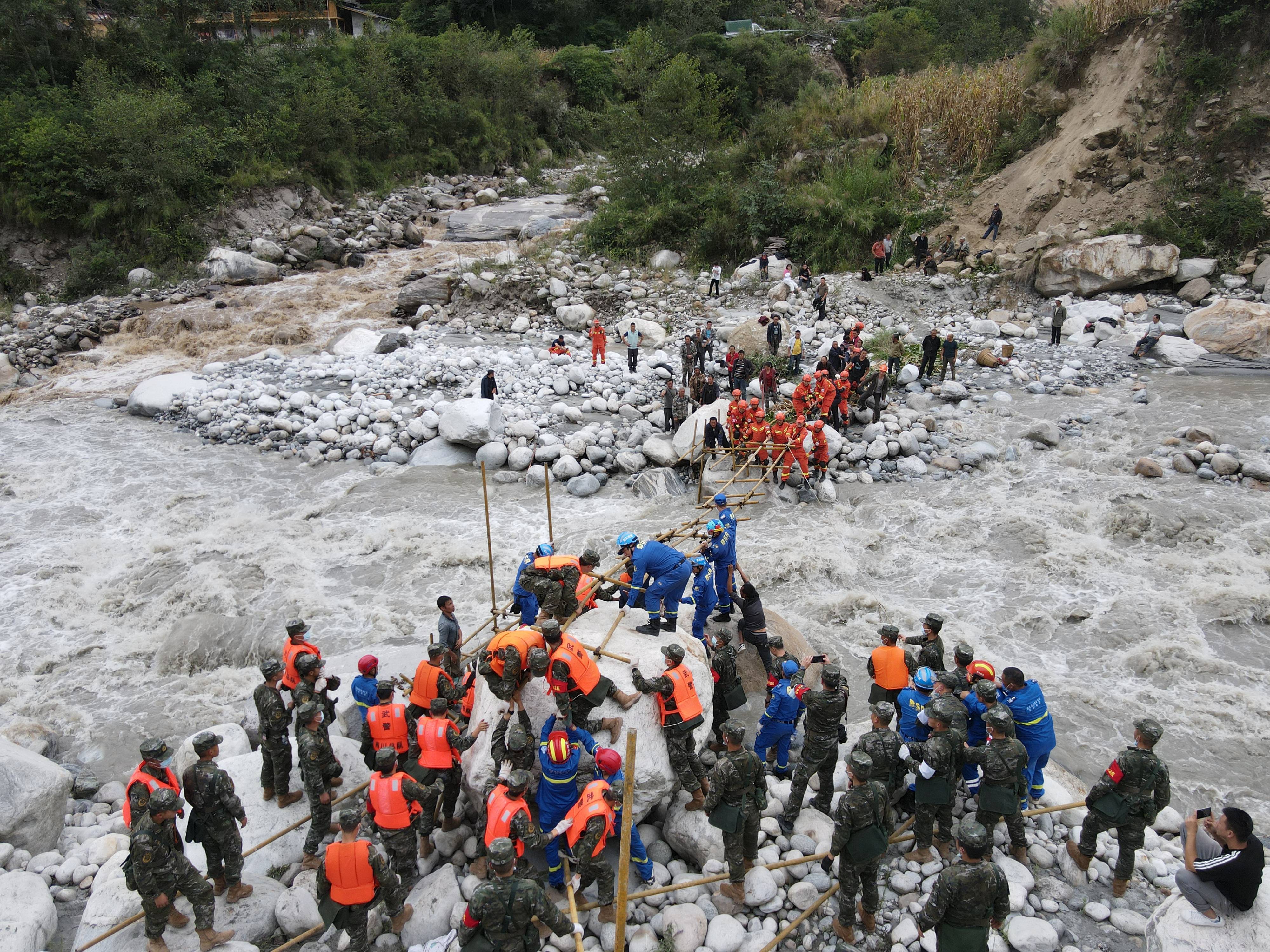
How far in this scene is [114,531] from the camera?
1239 centimetres

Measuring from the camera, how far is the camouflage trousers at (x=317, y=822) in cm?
600

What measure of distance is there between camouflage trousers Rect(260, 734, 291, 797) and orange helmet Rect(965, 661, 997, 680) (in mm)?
5703

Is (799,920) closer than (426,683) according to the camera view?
Yes

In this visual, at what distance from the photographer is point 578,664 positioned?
19.4 ft

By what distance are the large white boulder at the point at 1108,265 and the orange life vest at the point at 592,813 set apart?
18.7 m

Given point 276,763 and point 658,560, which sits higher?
point 658,560

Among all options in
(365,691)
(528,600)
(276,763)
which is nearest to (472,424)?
(528,600)

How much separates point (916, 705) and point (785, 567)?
4.81 metres

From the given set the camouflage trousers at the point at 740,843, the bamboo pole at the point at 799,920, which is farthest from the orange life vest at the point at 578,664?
the bamboo pole at the point at 799,920

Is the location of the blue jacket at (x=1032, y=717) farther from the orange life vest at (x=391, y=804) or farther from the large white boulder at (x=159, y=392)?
the large white boulder at (x=159, y=392)

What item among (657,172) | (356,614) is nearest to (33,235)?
(657,172)

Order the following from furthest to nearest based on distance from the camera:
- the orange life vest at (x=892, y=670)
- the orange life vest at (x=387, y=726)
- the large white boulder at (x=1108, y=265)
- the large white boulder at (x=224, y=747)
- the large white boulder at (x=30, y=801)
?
1. the large white boulder at (x=1108, y=265)
2. the large white boulder at (x=224, y=747)
3. the orange life vest at (x=892, y=670)
4. the large white boulder at (x=30, y=801)
5. the orange life vest at (x=387, y=726)

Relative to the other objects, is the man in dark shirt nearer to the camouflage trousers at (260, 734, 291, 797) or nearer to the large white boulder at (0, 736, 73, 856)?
the camouflage trousers at (260, 734, 291, 797)

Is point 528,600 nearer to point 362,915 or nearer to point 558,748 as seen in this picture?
point 558,748
